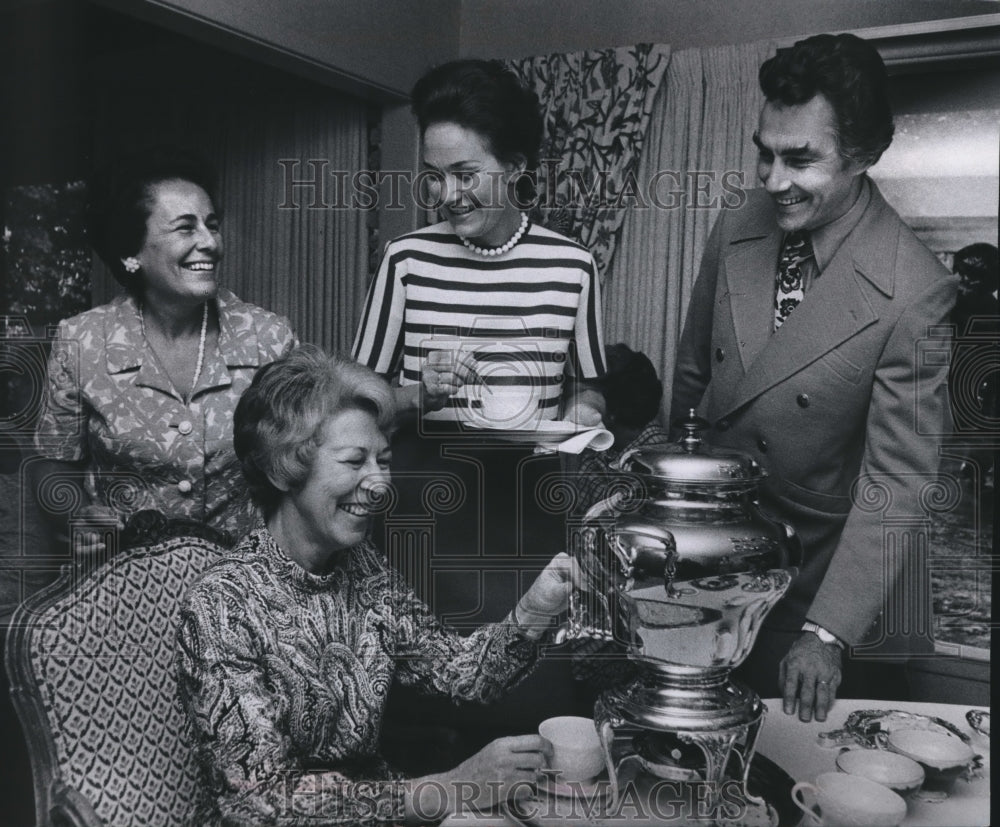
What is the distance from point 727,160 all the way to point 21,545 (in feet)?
9.76

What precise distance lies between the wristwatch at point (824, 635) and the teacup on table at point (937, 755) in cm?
23

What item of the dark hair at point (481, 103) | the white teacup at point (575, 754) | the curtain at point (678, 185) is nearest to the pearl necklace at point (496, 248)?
the dark hair at point (481, 103)

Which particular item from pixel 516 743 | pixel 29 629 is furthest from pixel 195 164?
pixel 516 743

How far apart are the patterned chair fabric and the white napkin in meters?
0.62

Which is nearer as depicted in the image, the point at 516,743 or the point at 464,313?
the point at 516,743

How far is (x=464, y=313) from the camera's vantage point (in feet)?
6.57

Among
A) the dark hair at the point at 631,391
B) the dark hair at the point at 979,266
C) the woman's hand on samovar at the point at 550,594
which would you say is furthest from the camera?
the dark hair at the point at 631,391

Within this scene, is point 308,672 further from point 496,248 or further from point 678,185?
point 678,185

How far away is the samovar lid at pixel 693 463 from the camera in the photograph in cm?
116

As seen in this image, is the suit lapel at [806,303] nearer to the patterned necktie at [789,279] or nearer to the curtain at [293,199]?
the patterned necktie at [789,279]

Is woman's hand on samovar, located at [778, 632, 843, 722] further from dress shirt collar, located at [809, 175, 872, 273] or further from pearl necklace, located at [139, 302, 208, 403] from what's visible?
pearl necklace, located at [139, 302, 208, 403]

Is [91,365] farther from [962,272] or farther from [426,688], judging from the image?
[962,272]

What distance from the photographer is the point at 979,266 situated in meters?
2.74

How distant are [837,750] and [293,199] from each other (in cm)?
361
